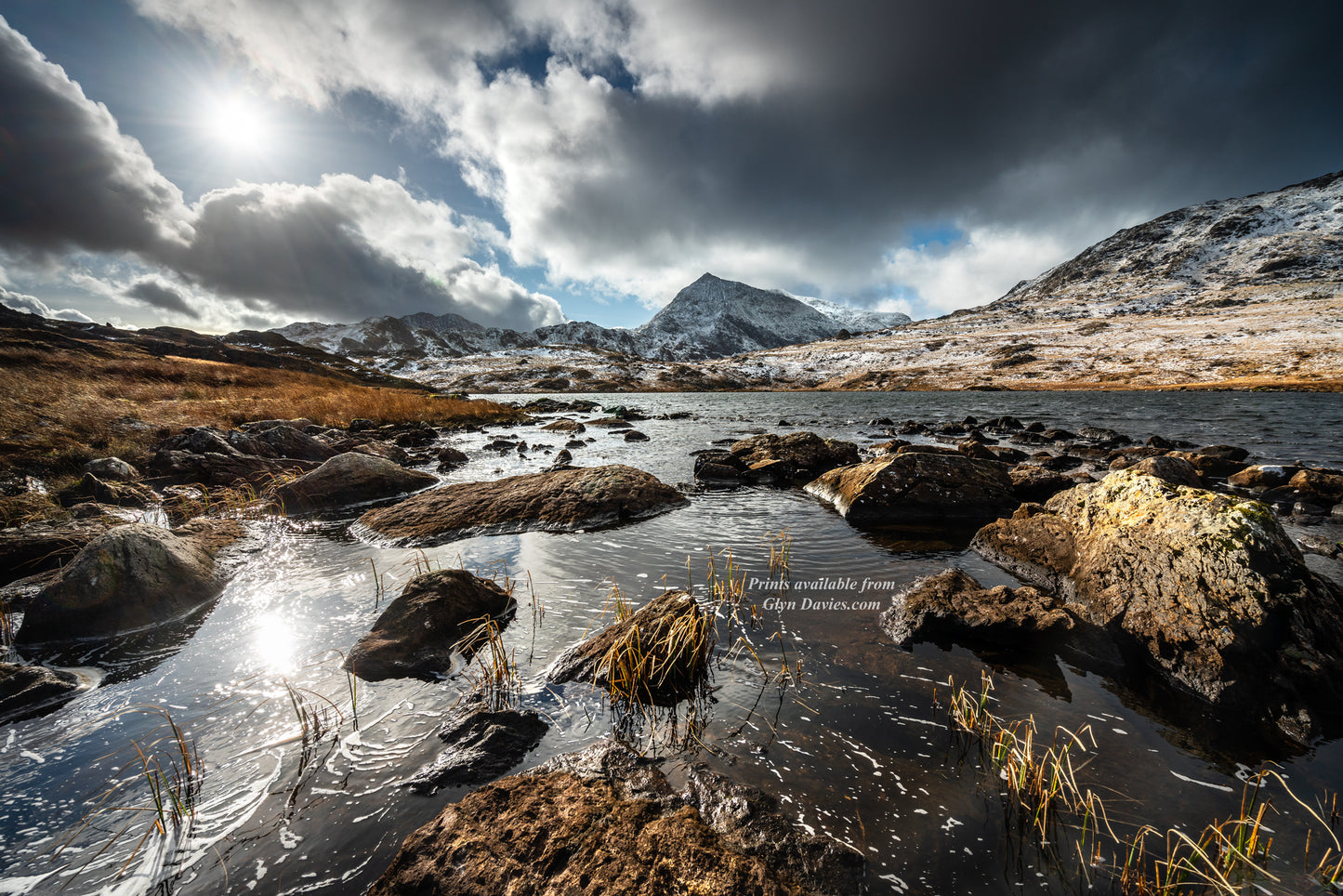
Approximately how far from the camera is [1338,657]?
5105 millimetres

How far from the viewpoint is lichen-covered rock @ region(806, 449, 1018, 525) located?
12266 millimetres

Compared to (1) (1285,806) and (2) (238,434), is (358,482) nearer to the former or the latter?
(2) (238,434)

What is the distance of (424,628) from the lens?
6262mm

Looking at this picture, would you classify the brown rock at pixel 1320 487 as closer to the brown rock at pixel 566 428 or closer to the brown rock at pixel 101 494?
the brown rock at pixel 101 494

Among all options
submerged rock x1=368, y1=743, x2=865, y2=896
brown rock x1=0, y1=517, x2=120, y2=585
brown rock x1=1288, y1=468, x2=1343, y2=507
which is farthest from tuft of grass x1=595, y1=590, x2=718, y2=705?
brown rock x1=1288, y1=468, x2=1343, y2=507

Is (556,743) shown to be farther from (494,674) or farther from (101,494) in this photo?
(101,494)

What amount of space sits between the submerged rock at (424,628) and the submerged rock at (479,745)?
1.14 m

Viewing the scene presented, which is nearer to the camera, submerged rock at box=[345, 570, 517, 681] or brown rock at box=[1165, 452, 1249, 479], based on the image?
submerged rock at box=[345, 570, 517, 681]

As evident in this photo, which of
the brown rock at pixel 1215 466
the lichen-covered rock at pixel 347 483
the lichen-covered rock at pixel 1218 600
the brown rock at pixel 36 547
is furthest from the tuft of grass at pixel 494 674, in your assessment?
the brown rock at pixel 1215 466

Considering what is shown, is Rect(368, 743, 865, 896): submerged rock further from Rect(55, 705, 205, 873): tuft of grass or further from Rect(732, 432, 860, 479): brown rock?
Rect(732, 432, 860, 479): brown rock

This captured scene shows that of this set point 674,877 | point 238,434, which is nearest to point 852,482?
point 674,877

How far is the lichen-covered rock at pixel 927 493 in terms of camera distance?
12.3m

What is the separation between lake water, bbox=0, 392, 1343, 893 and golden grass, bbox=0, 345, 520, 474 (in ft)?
40.2

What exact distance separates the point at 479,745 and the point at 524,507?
8.12m
